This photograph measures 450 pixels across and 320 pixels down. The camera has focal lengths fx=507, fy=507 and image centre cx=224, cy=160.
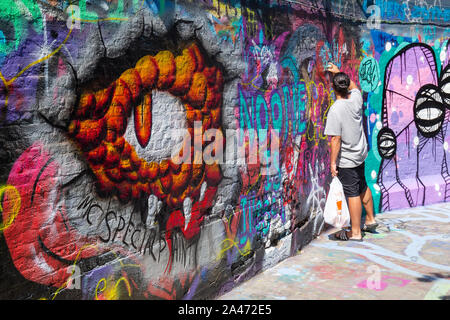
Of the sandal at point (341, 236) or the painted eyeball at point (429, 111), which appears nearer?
the sandal at point (341, 236)

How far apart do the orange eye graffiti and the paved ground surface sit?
1147mm

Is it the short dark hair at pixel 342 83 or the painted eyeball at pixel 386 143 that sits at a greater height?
the short dark hair at pixel 342 83

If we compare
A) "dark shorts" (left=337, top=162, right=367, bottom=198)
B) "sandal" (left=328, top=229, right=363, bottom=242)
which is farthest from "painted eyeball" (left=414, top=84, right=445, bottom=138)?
"sandal" (left=328, top=229, right=363, bottom=242)

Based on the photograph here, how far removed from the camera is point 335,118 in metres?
5.55

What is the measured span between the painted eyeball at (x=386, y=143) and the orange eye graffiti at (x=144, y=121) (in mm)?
3797

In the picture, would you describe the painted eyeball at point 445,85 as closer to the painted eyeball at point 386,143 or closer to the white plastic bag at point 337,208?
the painted eyeball at point 386,143

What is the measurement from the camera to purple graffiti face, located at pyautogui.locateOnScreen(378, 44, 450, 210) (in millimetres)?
7320

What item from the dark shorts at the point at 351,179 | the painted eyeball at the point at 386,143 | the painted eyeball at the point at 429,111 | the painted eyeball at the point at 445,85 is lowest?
the dark shorts at the point at 351,179

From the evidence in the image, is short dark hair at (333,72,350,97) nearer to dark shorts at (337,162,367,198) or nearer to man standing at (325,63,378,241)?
man standing at (325,63,378,241)

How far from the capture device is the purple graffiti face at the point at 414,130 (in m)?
7.32

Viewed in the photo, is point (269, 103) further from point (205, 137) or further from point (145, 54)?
point (145, 54)

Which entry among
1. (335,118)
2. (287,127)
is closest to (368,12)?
(335,118)

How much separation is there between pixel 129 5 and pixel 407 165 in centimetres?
556

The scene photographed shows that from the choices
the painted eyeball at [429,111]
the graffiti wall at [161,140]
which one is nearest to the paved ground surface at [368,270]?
the graffiti wall at [161,140]
